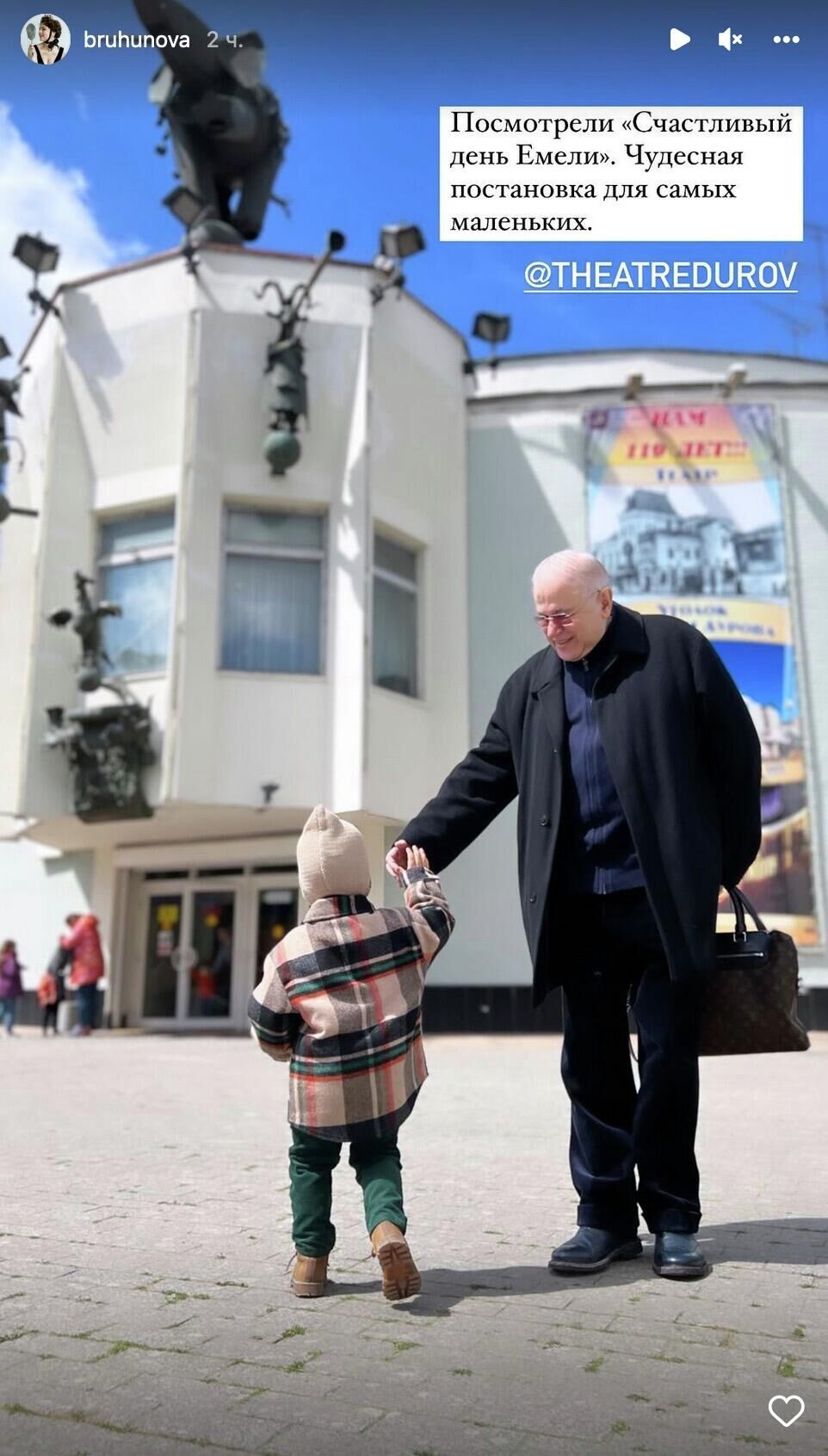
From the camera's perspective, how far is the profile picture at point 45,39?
3164 millimetres

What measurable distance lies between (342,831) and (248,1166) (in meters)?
2.50

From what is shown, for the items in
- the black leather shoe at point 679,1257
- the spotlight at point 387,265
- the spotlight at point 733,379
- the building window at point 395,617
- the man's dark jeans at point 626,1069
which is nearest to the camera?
the black leather shoe at point 679,1257

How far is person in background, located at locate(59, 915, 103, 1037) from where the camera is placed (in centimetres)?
1580

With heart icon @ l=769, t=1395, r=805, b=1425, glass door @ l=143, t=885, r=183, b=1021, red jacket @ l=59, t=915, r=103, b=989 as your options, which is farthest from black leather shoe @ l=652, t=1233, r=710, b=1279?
glass door @ l=143, t=885, r=183, b=1021

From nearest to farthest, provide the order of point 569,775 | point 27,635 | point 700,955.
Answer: point 700,955, point 569,775, point 27,635

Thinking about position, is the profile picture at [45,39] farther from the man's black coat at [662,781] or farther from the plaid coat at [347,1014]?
the plaid coat at [347,1014]

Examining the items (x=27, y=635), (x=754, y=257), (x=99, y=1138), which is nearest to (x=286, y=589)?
(x=27, y=635)

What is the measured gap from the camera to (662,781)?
3.22 meters

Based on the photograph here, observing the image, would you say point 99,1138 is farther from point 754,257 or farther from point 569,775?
point 754,257

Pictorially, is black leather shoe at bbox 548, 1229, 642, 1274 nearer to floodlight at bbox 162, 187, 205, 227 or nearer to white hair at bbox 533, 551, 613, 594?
white hair at bbox 533, 551, 613, 594

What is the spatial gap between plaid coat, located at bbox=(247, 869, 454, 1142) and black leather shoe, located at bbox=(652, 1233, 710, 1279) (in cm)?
75

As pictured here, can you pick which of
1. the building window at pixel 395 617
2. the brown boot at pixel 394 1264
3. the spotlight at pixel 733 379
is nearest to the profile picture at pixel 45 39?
the brown boot at pixel 394 1264

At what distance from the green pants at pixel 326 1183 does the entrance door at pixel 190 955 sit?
47.2 ft

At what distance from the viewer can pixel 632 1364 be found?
242 cm
